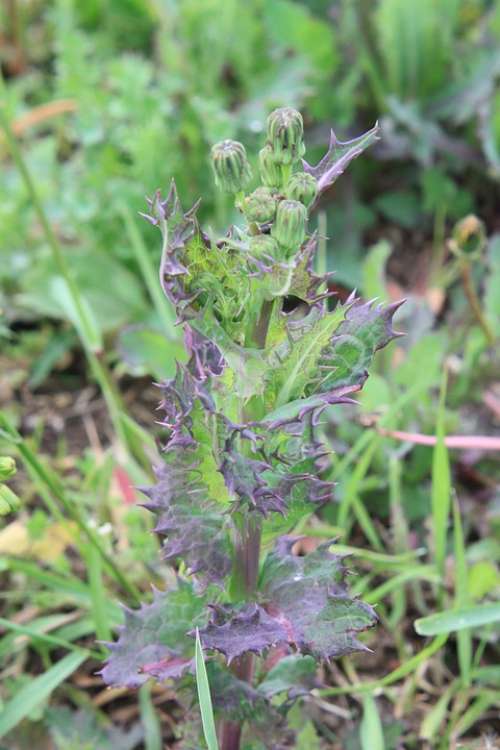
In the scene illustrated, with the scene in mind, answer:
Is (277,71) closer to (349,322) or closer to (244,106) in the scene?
(244,106)

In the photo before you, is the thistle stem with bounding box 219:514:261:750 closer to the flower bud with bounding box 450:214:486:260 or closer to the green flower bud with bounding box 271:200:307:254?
the green flower bud with bounding box 271:200:307:254

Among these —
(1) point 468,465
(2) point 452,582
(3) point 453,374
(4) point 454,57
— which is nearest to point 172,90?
(4) point 454,57

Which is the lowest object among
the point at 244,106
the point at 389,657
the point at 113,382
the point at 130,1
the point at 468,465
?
the point at 389,657

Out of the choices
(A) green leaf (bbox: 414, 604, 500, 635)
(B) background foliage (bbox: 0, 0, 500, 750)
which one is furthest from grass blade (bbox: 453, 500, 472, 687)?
(A) green leaf (bbox: 414, 604, 500, 635)

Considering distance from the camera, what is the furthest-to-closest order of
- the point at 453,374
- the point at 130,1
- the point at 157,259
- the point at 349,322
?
1. the point at 130,1
2. the point at 157,259
3. the point at 453,374
4. the point at 349,322

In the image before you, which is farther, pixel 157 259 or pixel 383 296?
pixel 157 259

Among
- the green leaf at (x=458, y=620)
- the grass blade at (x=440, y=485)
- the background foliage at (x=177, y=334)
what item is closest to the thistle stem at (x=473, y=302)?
the background foliage at (x=177, y=334)

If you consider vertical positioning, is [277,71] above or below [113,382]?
above
